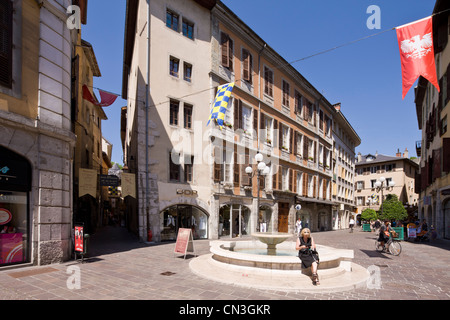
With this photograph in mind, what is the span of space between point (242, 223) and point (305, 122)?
47.8 feet

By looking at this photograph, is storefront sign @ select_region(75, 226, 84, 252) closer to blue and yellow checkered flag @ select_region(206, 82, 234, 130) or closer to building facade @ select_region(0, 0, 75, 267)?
building facade @ select_region(0, 0, 75, 267)

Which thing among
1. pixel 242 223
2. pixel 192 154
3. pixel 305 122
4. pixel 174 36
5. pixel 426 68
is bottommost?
pixel 242 223

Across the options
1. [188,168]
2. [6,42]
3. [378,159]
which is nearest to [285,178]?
[188,168]

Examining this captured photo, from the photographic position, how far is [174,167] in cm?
1703

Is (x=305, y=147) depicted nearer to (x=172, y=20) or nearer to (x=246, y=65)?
(x=246, y=65)

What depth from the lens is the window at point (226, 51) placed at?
1994cm

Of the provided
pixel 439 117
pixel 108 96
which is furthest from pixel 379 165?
pixel 108 96

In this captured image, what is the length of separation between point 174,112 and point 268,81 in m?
10.4

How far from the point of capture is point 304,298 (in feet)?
19.7

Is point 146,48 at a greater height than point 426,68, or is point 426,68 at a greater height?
point 146,48

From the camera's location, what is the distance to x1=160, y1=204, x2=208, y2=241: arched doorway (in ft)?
54.1

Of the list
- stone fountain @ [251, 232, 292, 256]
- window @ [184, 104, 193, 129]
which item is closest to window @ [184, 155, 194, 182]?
window @ [184, 104, 193, 129]

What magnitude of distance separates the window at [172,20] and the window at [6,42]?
10.2 m
